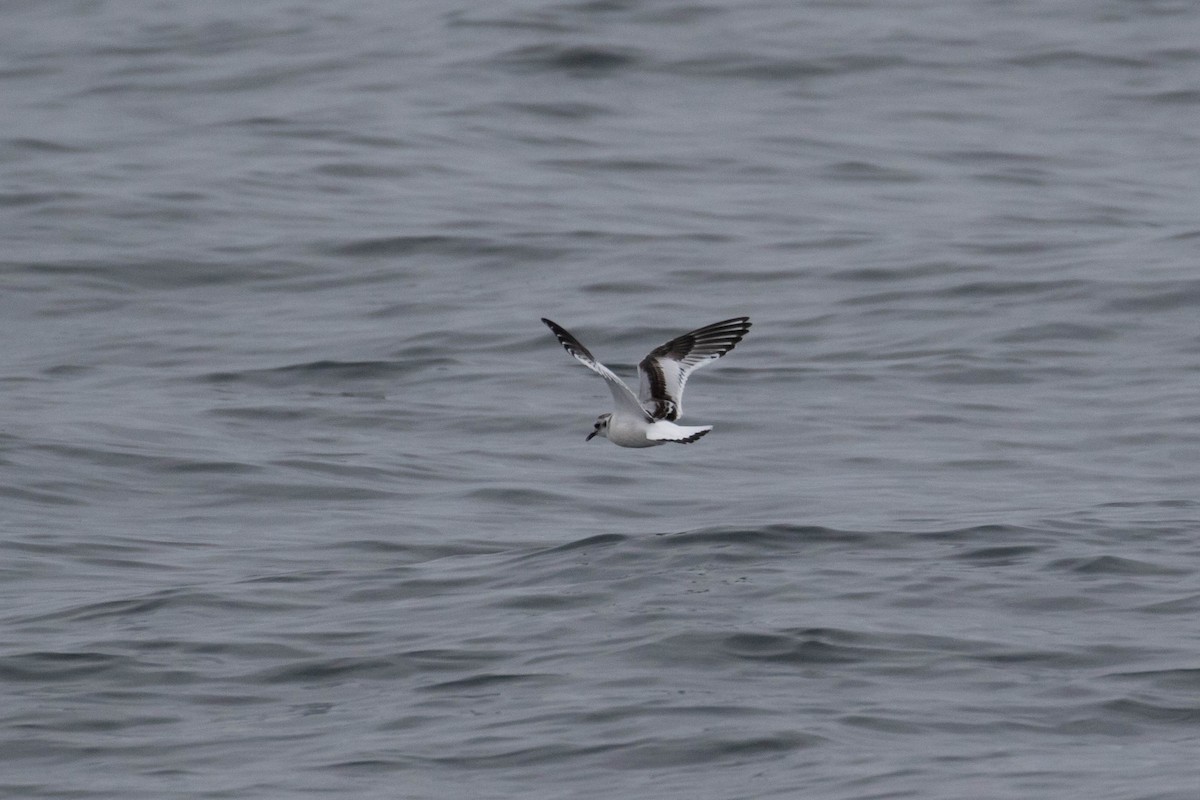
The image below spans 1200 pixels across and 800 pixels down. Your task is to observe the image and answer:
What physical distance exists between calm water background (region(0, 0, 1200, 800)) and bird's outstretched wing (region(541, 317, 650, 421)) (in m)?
0.98

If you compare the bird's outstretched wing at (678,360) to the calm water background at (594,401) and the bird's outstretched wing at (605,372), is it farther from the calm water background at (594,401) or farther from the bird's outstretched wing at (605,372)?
the calm water background at (594,401)

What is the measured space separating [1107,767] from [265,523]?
6.10 meters

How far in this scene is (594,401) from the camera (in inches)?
591

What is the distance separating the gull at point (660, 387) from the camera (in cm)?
1066

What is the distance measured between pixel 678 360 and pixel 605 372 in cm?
153

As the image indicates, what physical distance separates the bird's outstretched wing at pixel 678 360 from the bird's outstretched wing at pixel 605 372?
289 mm

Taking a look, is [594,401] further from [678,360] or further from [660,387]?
[660,387]

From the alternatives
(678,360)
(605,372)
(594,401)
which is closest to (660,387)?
(678,360)

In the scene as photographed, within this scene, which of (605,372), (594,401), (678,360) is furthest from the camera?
(594,401)

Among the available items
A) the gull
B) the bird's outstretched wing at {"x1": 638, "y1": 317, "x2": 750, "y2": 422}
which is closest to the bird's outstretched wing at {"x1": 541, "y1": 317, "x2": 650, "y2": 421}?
the gull

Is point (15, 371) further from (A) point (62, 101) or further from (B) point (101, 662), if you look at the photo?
(A) point (62, 101)

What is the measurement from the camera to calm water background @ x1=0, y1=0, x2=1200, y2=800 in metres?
9.08

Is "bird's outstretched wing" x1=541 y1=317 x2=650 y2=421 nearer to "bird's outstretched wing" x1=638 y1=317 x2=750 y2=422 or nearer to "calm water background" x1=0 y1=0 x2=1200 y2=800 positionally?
"bird's outstretched wing" x1=638 y1=317 x2=750 y2=422

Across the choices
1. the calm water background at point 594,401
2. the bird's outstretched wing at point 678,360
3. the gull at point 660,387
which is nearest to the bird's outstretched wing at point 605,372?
the gull at point 660,387
